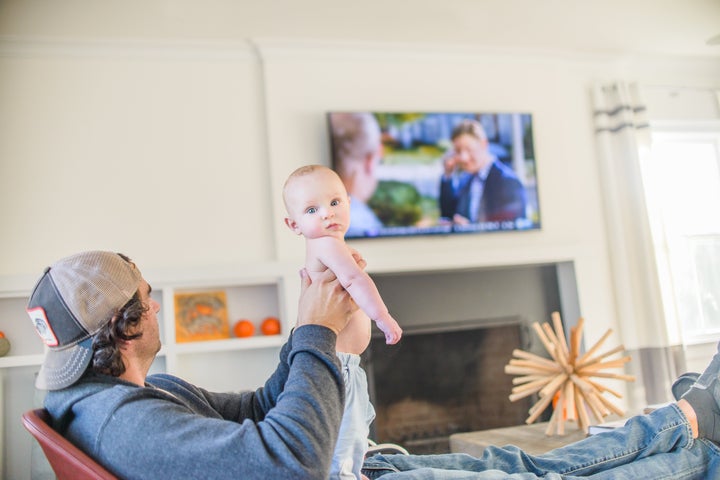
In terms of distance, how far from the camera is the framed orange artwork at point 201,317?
11.6ft

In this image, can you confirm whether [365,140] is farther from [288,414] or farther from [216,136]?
[288,414]

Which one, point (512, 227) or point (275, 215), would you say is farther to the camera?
point (512, 227)

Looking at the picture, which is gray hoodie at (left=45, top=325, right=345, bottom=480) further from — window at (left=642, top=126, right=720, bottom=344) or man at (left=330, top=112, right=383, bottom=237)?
window at (left=642, top=126, right=720, bottom=344)

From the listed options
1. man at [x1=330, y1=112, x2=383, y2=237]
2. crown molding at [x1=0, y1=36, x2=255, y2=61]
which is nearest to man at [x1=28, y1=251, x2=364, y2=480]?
man at [x1=330, y1=112, x2=383, y2=237]

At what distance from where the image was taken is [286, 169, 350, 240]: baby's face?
1.56m

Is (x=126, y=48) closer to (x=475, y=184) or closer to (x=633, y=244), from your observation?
(x=475, y=184)

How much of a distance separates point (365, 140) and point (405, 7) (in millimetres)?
734

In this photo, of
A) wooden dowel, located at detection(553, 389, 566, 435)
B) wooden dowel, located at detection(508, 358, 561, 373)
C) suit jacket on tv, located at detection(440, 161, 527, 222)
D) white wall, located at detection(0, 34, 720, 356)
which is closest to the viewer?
wooden dowel, located at detection(553, 389, 566, 435)

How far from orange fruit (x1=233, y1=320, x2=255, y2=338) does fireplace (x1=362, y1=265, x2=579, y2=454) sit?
2.11ft

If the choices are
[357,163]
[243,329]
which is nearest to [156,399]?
[243,329]

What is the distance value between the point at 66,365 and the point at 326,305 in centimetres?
45

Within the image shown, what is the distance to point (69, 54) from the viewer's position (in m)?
3.59

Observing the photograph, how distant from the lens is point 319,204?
1.57 metres

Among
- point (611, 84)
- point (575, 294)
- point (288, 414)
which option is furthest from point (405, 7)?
point (288, 414)
